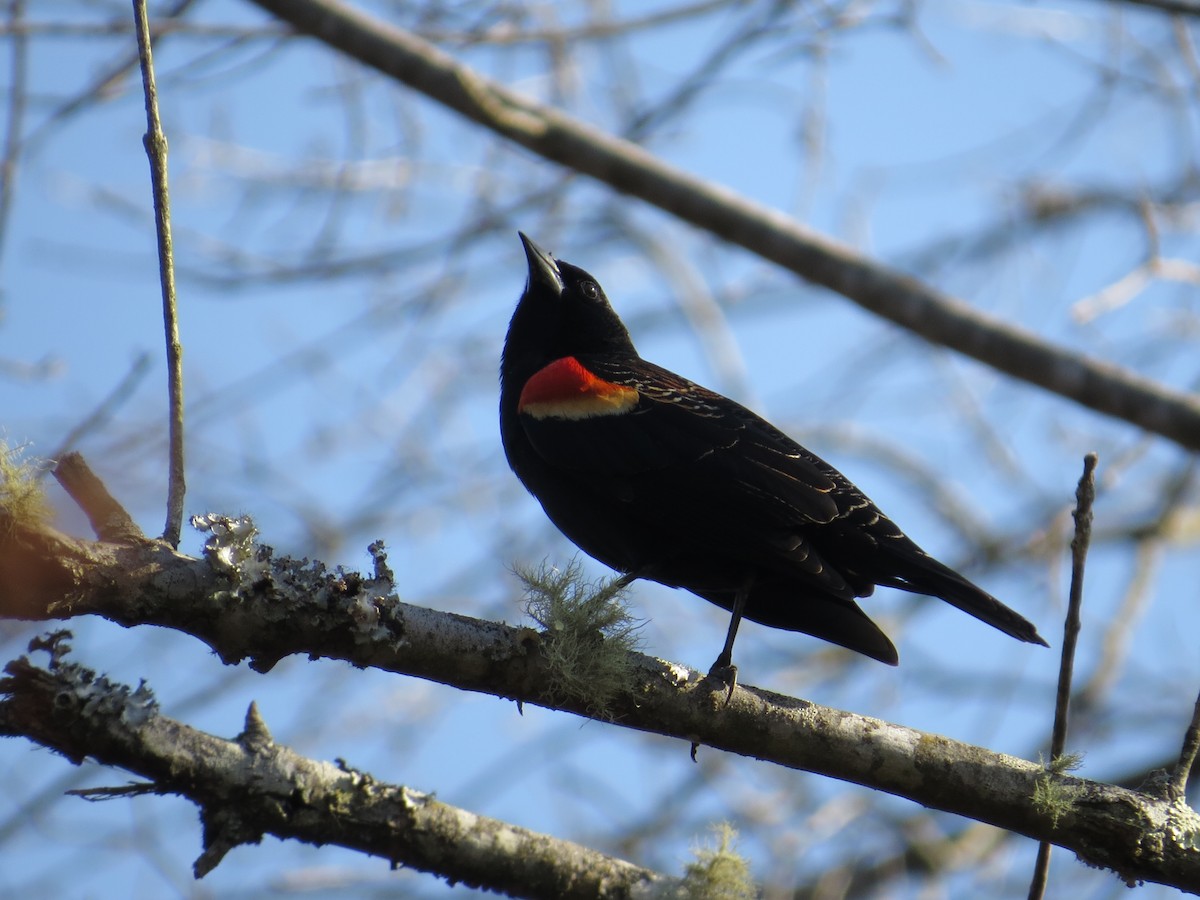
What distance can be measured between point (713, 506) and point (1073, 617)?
1.13 m

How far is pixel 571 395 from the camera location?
3.90 meters

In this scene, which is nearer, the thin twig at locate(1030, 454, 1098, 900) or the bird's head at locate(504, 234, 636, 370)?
the thin twig at locate(1030, 454, 1098, 900)

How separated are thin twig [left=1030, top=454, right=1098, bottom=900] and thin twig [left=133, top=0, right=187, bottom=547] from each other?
6.16 ft

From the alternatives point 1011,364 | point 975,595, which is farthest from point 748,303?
point 975,595

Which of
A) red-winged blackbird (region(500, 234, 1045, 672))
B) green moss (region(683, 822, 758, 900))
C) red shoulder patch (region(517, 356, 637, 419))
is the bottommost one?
A: green moss (region(683, 822, 758, 900))

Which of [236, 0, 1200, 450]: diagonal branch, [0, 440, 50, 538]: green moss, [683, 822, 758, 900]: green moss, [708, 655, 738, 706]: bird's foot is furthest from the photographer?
[236, 0, 1200, 450]: diagonal branch

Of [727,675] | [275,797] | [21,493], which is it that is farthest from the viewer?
[727,675]

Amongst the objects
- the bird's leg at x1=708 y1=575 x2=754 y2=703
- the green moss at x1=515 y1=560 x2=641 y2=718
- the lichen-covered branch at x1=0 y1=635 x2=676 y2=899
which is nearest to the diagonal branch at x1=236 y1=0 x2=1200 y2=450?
the bird's leg at x1=708 y1=575 x2=754 y2=703

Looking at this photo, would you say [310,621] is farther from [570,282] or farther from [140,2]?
[570,282]

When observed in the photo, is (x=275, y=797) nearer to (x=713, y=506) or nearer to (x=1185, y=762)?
(x=713, y=506)

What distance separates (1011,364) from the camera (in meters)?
5.12

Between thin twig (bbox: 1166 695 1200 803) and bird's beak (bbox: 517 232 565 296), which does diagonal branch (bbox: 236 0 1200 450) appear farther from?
thin twig (bbox: 1166 695 1200 803)

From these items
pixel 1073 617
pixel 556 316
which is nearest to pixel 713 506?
pixel 1073 617

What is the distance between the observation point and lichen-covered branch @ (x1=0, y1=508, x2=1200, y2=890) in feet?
6.84
